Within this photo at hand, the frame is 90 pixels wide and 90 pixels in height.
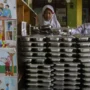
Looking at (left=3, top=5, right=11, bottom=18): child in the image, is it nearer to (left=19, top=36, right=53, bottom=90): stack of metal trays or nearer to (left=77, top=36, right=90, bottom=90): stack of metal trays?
(left=19, top=36, right=53, bottom=90): stack of metal trays

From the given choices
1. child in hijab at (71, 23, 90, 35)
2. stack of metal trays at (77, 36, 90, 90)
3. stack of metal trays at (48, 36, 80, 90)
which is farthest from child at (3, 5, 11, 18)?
child in hijab at (71, 23, 90, 35)

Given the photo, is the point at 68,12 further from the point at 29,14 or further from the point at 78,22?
the point at 29,14

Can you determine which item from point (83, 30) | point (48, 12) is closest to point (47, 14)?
point (48, 12)

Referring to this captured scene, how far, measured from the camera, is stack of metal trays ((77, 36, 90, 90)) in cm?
260

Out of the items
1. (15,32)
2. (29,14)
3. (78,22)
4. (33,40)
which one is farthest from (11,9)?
(78,22)

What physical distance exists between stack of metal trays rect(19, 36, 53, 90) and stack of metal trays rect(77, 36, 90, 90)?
0.32 metres

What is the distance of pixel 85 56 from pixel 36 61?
48 centimetres

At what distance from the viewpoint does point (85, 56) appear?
2.60 m

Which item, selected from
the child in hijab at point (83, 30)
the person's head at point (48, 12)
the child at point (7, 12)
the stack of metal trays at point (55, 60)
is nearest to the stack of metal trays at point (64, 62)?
the stack of metal trays at point (55, 60)

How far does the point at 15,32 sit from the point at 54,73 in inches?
22.4

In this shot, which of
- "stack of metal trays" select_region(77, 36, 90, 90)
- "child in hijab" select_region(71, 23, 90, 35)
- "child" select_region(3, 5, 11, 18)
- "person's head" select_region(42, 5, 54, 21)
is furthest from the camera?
"person's head" select_region(42, 5, 54, 21)

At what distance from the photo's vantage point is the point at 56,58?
2594mm

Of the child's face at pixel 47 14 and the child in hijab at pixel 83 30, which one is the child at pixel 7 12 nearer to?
the child in hijab at pixel 83 30

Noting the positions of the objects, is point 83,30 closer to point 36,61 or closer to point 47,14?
point 47,14
